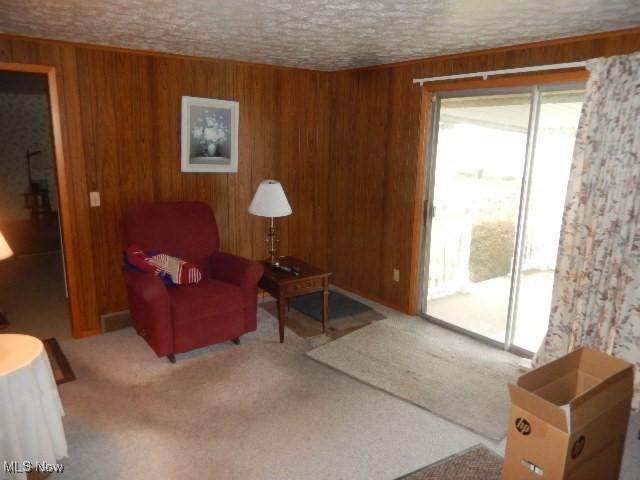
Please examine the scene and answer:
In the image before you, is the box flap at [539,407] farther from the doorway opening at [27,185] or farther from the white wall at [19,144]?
the white wall at [19,144]

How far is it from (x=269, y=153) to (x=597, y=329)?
3.08 metres

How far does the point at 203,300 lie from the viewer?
324cm

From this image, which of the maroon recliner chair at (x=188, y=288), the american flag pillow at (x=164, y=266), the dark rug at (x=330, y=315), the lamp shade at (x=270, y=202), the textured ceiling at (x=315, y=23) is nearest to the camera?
the textured ceiling at (x=315, y=23)

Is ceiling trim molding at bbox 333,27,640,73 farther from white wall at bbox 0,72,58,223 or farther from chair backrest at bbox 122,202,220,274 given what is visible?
white wall at bbox 0,72,58,223

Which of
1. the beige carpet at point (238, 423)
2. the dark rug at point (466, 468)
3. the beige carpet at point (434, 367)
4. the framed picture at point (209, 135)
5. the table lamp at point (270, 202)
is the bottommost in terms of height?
the dark rug at point (466, 468)

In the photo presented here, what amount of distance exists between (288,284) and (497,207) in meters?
1.75

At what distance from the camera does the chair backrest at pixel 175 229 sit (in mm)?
3498

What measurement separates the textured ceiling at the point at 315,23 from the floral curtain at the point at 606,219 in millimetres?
416

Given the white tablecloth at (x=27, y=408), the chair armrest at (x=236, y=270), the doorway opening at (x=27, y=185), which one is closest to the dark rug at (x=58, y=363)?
the white tablecloth at (x=27, y=408)

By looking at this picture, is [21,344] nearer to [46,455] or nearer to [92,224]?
[46,455]

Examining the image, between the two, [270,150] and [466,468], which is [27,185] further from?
[466,468]

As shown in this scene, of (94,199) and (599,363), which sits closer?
(599,363)

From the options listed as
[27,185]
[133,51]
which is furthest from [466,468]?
[27,185]

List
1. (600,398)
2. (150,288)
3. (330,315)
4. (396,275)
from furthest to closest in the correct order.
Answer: (396,275)
(330,315)
(150,288)
(600,398)
